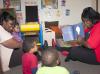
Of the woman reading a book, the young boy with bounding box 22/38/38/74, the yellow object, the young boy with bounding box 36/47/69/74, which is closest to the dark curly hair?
the woman reading a book

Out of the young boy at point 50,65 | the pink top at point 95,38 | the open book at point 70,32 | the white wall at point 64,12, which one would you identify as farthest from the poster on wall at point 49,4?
the young boy at point 50,65

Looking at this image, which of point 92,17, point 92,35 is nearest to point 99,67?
point 92,35

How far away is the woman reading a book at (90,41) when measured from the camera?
3.16 meters

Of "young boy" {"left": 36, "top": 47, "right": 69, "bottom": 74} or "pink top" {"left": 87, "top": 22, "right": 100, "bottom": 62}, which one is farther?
"pink top" {"left": 87, "top": 22, "right": 100, "bottom": 62}

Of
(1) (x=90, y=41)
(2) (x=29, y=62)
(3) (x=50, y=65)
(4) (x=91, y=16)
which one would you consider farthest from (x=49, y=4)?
(3) (x=50, y=65)

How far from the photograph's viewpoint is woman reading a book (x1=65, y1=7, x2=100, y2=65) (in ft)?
10.4

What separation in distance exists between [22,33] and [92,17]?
1205 millimetres

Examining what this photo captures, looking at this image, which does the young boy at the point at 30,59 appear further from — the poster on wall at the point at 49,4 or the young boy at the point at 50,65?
the poster on wall at the point at 49,4

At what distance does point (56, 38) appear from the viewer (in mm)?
4238

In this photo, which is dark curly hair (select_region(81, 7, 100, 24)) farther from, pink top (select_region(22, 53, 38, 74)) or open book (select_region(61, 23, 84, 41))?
pink top (select_region(22, 53, 38, 74))

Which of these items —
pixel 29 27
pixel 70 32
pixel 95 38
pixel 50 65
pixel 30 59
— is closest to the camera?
pixel 50 65

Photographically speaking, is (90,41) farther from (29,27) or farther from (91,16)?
(29,27)

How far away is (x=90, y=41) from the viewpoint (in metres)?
3.17

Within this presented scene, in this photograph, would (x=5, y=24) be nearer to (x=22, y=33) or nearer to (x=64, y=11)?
(x=22, y=33)
